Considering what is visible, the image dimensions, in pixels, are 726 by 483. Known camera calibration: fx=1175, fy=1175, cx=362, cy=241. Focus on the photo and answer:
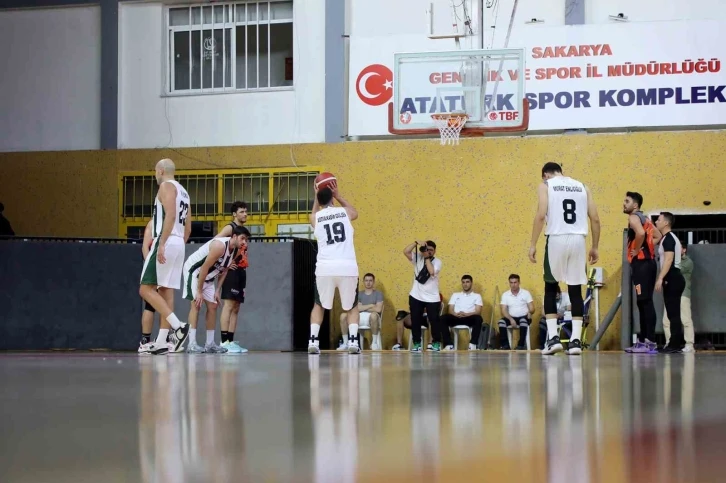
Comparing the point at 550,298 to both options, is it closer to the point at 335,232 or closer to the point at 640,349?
the point at 335,232

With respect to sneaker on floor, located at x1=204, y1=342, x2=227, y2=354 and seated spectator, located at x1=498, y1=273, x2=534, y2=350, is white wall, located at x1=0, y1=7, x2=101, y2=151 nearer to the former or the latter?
seated spectator, located at x1=498, y1=273, x2=534, y2=350

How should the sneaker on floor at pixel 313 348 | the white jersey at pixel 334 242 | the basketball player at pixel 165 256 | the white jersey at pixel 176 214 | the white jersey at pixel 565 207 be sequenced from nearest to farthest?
the basketball player at pixel 165 256
the white jersey at pixel 176 214
the white jersey at pixel 565 207
the white jersey at pixel 334 242
the sneaker on floor at pixel 313 348

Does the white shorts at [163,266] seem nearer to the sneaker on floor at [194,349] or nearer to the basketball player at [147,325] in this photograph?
the basketball player at [147,325]

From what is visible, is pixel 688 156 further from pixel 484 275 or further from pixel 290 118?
pixel 290 118

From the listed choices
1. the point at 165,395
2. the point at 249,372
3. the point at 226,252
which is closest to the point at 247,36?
the point at 226,252

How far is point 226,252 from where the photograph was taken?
14711 millimetres

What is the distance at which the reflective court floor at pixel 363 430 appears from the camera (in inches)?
117

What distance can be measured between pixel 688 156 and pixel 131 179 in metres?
10.2

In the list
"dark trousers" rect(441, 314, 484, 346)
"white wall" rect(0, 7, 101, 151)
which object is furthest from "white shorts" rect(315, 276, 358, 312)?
"white wall" rect(0, 7, 101, 151)

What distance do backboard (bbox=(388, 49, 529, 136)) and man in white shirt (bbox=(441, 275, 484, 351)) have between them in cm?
283

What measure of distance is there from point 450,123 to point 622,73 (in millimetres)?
3727

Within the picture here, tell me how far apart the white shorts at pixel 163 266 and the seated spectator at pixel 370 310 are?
27.6ft

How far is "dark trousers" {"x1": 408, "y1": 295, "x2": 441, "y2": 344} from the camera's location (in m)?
19.3

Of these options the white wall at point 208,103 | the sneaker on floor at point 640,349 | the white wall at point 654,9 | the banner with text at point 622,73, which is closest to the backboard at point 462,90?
the banner with text at point 622,73
